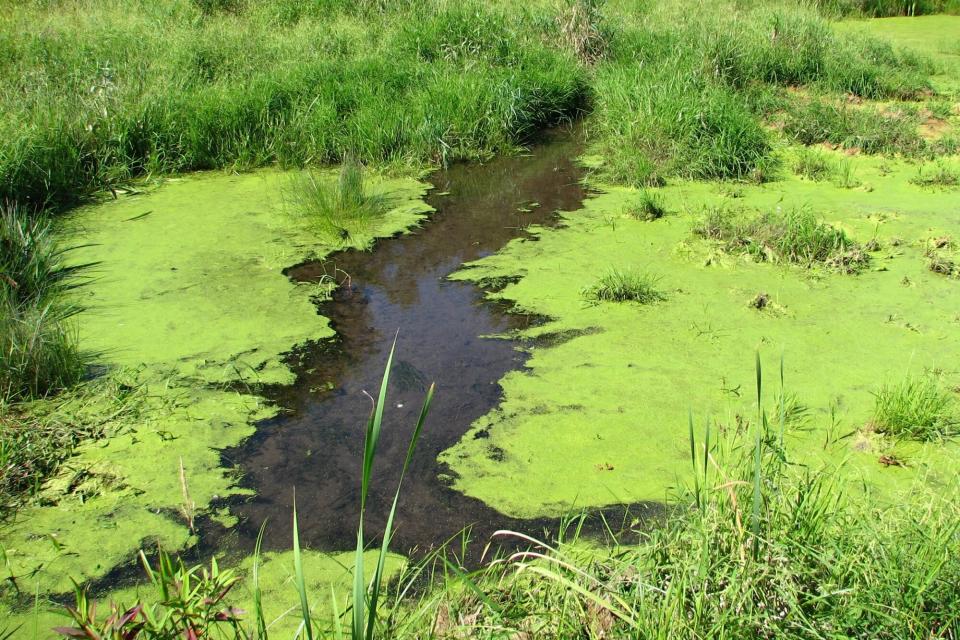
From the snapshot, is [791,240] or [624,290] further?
[791,240]

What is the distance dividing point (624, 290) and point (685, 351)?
534 millimetres

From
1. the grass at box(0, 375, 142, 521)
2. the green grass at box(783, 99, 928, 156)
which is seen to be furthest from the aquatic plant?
the green grass at box(783, 99, 928, 156)

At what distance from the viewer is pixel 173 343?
3369mm

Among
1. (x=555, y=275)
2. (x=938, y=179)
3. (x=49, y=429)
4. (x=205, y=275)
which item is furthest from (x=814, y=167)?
(x=49, y=429)

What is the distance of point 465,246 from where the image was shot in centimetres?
451

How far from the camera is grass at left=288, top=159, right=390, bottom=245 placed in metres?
4.57

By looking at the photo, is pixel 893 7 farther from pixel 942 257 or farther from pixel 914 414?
pixel 914 414

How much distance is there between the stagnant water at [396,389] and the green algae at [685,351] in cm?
12

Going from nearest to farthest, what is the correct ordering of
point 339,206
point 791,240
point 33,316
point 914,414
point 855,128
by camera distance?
point 914,414 < point 33,316 < point 791,240 < point 339,206 < point 855,128

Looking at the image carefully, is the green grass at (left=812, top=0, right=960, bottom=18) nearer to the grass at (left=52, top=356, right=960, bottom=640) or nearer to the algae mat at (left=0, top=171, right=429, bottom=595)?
the algae mat at (left=0, top=171, right=429, bottom=595)

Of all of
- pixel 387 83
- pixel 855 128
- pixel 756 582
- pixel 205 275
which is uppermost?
pixel 387 83

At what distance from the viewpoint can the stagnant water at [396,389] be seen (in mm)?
2451

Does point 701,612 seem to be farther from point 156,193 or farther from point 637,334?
point 156,193

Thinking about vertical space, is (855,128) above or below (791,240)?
above
